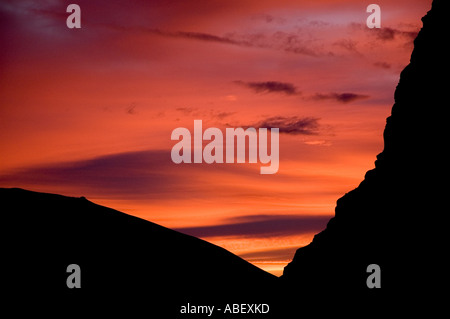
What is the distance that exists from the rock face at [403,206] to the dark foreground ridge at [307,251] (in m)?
0.12

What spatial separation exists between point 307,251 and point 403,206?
15487 millimetres

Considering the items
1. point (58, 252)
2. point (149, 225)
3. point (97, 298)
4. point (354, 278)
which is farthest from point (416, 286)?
point (149, 225)

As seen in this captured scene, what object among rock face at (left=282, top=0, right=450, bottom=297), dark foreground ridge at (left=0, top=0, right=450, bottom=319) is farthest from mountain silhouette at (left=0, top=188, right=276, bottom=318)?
rock face at (left=282, top=0, right=450, bottom=297)

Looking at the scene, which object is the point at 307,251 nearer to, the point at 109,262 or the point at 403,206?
the point at 403,206

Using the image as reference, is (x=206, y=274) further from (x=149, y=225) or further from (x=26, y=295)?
(x=26, y=295)

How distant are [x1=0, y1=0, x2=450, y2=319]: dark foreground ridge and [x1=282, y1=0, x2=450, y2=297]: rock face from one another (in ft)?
0.39

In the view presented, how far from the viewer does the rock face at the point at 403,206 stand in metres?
58.4

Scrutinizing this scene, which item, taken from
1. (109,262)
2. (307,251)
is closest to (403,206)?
(307,251)

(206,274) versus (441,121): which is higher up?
(441,121)

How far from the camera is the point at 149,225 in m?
93.6

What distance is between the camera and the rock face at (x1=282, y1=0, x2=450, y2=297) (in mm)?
58375

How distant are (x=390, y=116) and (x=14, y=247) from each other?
4335 centimetres

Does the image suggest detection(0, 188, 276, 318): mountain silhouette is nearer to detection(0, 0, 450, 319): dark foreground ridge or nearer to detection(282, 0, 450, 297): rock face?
detection(0, 0, 450, 319): dark foreground ridge
